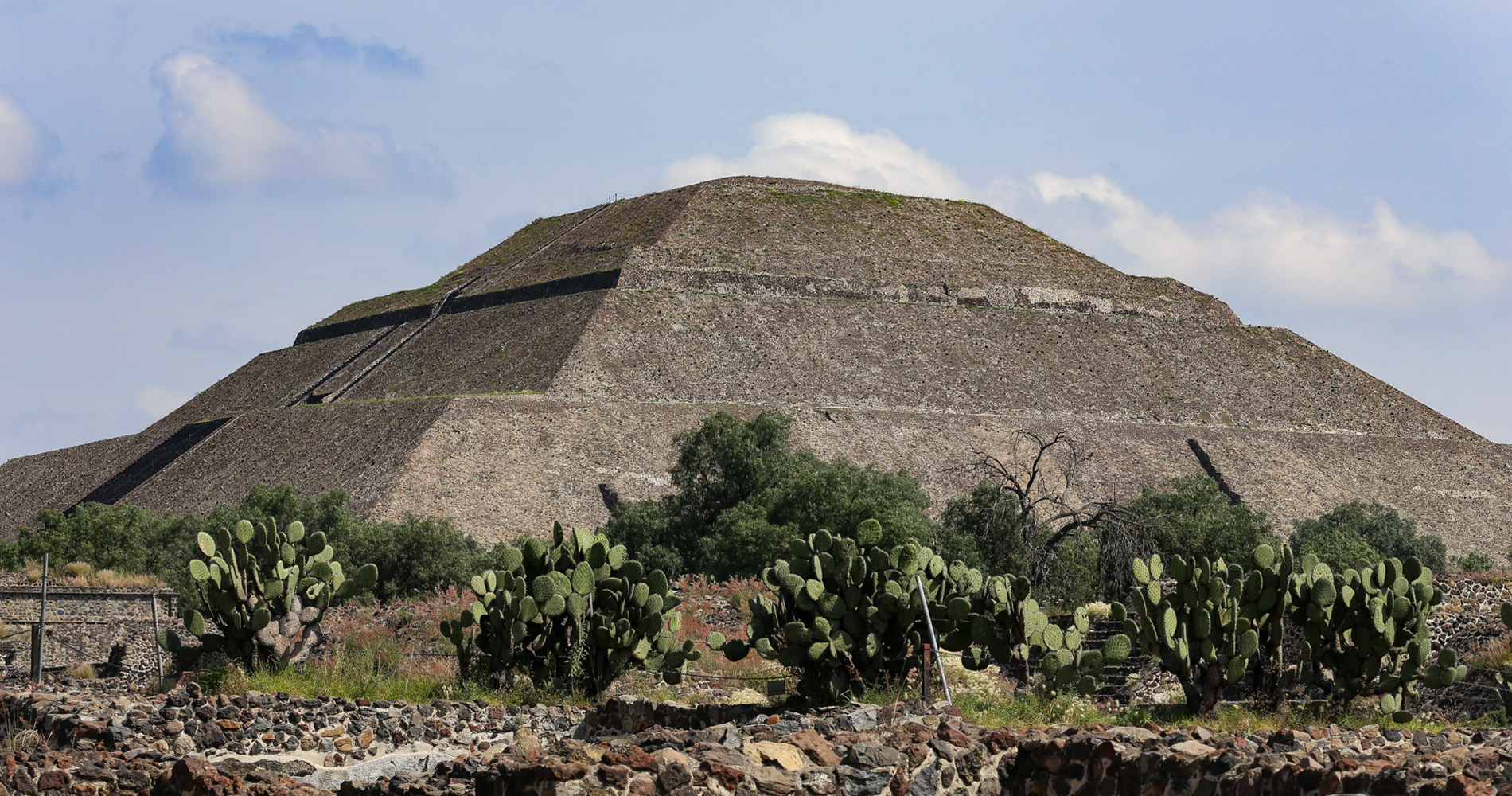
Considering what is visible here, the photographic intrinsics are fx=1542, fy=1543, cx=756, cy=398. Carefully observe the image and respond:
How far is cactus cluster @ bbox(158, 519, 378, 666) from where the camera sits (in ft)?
64.8

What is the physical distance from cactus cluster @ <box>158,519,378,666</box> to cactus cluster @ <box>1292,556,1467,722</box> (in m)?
12.3

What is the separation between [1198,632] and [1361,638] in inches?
93.4

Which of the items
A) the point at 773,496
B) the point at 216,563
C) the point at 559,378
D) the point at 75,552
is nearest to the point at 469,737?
the point at 216,563

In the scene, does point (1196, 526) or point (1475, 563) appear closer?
point (1196, 526)

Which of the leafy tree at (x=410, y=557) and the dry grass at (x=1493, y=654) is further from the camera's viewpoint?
the leafy tree at (x=410, y=557)

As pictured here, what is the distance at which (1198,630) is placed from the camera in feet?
56.6

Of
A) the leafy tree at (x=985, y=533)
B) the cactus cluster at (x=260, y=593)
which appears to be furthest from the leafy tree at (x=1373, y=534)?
the cactus cluster at (x=260, y=593)

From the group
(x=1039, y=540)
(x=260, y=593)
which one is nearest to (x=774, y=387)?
(x=1039, y=540)

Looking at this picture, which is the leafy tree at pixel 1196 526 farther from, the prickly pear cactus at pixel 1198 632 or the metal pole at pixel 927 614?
the metal pole at pixel 927 614

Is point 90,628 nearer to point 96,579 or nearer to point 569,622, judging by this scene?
point 96,579

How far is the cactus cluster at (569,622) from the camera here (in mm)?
18938

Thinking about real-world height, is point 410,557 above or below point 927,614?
above

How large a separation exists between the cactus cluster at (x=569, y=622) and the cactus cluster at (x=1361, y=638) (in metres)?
7.58

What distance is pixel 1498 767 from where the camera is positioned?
8734 millimetres
